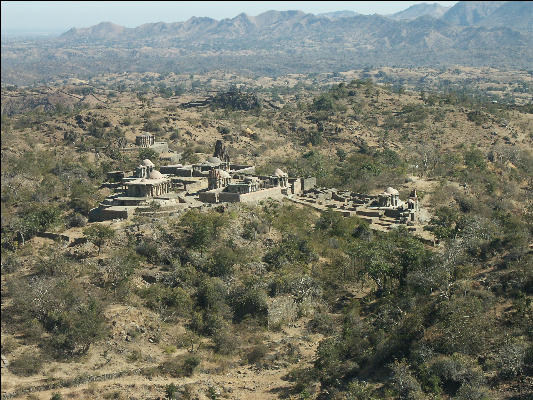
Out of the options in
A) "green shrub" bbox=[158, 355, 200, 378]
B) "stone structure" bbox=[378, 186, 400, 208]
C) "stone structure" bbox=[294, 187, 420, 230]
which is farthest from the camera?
"stone structure" bbox=[378, 186, 400, 208]

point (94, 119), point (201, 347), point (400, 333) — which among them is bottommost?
point (201, 347)

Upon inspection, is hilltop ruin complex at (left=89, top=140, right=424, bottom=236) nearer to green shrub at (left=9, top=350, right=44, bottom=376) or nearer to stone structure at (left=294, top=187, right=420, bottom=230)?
stone structure at (left=294, top=187, right=420, bottom=230)

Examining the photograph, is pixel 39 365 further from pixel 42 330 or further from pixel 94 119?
pixel 94 119

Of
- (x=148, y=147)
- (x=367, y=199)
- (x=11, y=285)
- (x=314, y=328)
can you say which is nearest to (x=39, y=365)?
(x=11, y=285)

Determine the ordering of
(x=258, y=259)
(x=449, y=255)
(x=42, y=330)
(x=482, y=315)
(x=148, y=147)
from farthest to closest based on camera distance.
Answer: (x=148, y=147)
(x=258, y=259)
(x=449, y=255)
(x=42, y=330)
(x=482, y=315)

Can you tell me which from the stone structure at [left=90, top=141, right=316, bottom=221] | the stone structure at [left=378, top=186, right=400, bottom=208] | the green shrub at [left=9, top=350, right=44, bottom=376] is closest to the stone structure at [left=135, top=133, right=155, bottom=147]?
the stone structure at [left=90, top=141, right=316, bottom=221]

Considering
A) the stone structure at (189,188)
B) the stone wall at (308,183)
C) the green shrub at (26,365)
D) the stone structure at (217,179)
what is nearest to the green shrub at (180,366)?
the green shrub at (26,365)

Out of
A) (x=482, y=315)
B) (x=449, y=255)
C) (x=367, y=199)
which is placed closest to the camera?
(x=482, y=315)

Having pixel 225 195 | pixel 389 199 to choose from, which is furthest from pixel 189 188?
pixel 389 199

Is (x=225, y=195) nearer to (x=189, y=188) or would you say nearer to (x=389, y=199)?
(x=189, y=188)

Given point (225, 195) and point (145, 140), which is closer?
point (225, 195)

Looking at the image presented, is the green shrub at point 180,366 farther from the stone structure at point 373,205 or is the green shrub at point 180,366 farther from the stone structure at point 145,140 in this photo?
the stone structure at point 145,140
